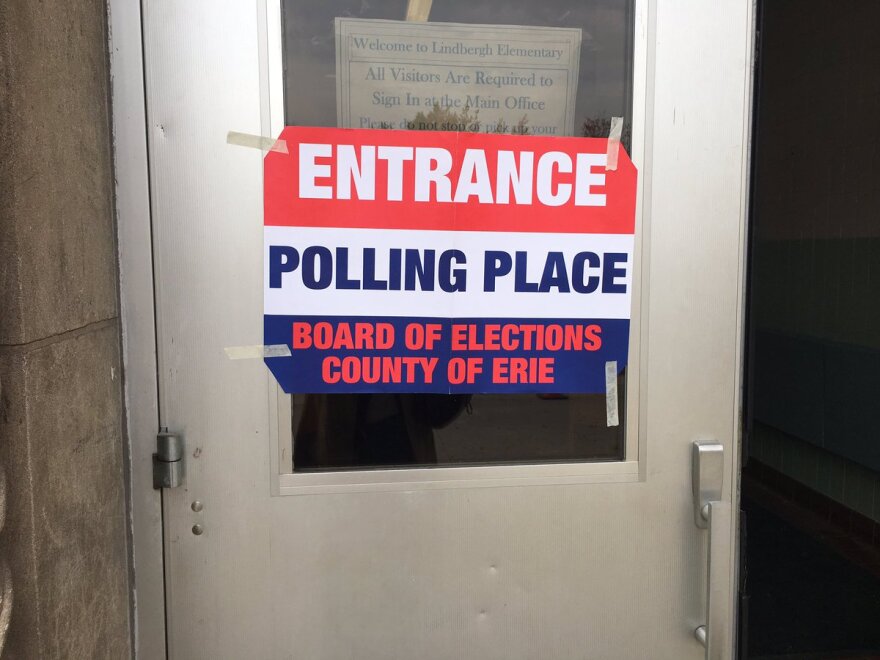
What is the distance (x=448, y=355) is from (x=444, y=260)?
0.70ft

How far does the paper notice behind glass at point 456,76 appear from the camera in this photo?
149 cm

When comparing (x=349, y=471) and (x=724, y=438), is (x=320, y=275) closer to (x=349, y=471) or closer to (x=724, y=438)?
(x=349, y=471)

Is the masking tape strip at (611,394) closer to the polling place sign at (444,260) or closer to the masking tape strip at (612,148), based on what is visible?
the polling place sign at (444,260)

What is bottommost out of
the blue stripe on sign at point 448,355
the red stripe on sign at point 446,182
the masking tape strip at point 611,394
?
the masking tape strip at point 611,394

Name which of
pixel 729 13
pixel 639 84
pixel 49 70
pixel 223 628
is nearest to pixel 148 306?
pixel 49 70

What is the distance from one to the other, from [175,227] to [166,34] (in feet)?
1.31

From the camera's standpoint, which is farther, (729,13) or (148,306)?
(729,13)

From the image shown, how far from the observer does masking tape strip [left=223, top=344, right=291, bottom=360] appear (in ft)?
4.93

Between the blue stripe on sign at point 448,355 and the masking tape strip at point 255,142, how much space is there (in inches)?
14.3

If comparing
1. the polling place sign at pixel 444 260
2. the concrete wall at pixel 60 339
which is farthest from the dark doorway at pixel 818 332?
the concrete wall at pixel 60 339

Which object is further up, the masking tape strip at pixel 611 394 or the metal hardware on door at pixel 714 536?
the masking tape strip at pixel 611 394

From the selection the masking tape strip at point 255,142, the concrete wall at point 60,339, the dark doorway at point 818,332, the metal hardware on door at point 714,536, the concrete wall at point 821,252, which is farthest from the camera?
the concrete wall at point 821,252

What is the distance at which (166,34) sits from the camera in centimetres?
143

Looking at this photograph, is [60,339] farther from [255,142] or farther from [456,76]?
[456,76]
